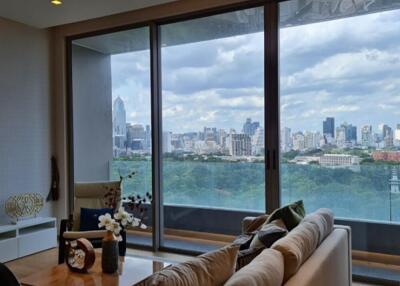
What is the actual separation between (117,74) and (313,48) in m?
2.50

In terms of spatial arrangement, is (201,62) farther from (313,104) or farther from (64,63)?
(64,63)

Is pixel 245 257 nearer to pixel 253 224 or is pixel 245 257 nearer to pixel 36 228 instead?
pixel 253 224

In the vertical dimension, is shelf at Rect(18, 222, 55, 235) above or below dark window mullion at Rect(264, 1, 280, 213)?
below

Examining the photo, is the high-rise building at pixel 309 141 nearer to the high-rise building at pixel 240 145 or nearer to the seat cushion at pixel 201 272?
the high-rise building at pixel 240 145

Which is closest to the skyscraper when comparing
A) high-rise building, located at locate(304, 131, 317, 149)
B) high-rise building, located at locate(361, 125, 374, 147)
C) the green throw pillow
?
high-rise building, located at locate(361, 125, 374, 147)

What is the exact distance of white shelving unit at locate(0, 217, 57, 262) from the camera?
4.40m

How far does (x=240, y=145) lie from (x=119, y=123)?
1.73 m

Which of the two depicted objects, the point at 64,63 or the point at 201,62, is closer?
the point at 201,62

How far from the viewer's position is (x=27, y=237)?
15.2 feet

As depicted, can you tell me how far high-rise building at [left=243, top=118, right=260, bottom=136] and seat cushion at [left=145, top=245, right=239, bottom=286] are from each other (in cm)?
251

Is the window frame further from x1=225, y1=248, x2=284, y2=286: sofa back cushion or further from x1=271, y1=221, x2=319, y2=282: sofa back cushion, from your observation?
x1=225, y1=248, x2=284, y2=286: sofa back cushion

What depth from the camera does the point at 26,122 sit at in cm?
509

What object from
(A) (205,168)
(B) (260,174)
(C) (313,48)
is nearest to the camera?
(C) (313,48)

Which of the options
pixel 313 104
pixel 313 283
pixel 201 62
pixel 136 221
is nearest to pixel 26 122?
pixel 201 62
